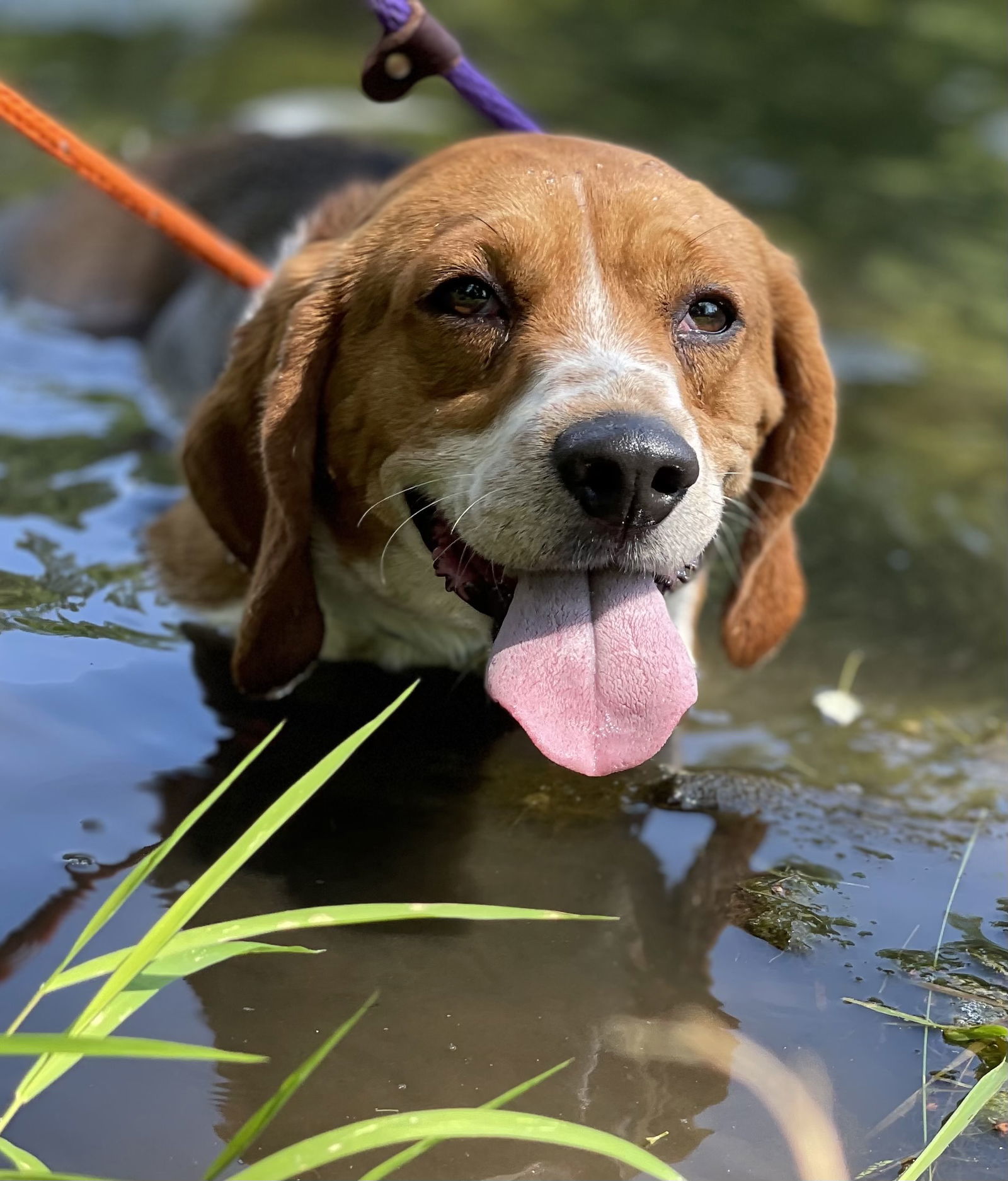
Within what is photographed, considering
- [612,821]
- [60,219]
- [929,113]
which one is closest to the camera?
[612,821]

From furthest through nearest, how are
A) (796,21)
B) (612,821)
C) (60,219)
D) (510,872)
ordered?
(796,21)
(60,219)
(612,821)
(510,872)

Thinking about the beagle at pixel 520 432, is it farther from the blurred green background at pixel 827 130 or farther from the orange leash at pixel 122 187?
the blurred green background at pixel 827 130

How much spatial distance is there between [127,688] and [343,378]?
2.99 ft

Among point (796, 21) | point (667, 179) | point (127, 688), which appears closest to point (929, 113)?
point (796, 21)

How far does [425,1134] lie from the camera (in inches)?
83.2

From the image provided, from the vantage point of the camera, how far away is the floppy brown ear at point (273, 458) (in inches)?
143

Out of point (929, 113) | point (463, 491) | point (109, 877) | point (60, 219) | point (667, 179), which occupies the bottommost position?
point (929, 113)

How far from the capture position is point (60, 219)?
7.37m

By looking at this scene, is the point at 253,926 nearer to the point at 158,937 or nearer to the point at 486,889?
the point at 158,937

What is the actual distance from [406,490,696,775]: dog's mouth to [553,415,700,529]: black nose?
0.23m

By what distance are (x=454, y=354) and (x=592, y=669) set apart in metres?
0.79

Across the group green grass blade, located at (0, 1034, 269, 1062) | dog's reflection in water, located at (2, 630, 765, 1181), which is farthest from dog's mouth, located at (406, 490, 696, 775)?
green grass blade, located at (0, 1034, 269, 1062)

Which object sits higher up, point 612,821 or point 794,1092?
point 794,1092

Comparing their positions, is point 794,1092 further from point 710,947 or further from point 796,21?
point 796,21
